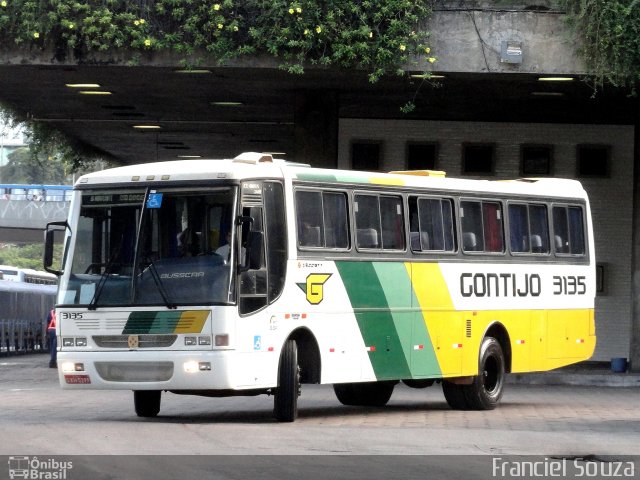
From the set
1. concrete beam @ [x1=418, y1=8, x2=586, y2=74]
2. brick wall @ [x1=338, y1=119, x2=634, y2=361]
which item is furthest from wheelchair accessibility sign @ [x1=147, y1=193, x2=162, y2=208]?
brick wall @ [x1=338, y1=119, x2=634, y2=361]

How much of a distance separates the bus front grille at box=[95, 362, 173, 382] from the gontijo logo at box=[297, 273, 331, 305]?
76.7 inches

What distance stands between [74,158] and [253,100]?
13.6m

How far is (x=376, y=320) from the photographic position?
19.2 meters

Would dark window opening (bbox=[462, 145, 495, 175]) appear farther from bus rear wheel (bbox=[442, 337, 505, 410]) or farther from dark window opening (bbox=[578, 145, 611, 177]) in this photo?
bus rear wheel (bbox=[442, 337, 505, 410])

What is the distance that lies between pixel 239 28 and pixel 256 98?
6.94 meters

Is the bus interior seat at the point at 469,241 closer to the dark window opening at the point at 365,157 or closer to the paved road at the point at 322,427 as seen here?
the paved road at the point at 322,427

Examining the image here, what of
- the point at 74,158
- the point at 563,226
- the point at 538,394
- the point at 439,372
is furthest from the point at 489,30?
the point at 74,158

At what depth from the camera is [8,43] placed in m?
25.9

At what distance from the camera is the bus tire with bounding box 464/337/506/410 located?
2088 centimetres

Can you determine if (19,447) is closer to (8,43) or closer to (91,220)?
(91,220)

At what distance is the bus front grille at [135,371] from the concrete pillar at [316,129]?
14.3 m

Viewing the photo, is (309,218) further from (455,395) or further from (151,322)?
(455,395)

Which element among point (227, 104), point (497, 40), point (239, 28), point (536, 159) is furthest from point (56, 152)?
point (497, 40)

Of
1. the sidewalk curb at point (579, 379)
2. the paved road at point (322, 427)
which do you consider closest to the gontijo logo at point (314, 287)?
the paved road at point (322, 427)
